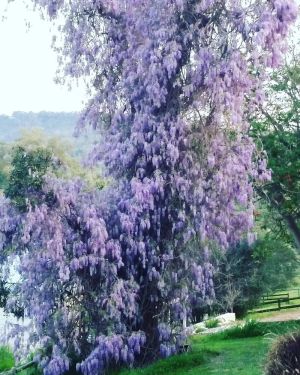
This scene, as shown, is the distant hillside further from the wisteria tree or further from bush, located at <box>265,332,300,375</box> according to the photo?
bush, located at <box>265,332,300,375</box>

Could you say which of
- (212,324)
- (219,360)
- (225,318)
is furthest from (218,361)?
(225,318)

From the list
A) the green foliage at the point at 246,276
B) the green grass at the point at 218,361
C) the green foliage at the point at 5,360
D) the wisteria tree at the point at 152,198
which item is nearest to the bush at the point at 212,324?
the green foliage at the point at 246,276

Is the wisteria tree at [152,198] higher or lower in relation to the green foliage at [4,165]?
lower

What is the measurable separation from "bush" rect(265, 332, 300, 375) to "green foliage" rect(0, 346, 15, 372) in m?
12.0

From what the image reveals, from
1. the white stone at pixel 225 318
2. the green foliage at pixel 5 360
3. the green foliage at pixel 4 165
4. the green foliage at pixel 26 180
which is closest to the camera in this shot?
the green foliage at pixel 26 180

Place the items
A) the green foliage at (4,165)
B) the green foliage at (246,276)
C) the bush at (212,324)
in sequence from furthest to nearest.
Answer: the green foliage at (4,165) → the green foliage at (246,276) → the bush at (212,324)

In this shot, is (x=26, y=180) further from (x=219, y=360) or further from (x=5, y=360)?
(x=5, y=360)

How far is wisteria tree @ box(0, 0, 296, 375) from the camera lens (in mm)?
14180

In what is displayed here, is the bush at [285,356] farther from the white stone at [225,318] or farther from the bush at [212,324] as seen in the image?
the white stone at [225,318]

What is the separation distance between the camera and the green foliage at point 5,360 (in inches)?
750

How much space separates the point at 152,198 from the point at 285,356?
6.34 m

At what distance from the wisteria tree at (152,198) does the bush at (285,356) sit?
19.2 ft

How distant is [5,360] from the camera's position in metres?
19.4

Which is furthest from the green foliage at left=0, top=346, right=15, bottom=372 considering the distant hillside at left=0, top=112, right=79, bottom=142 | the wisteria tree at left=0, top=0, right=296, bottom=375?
the distant hillside at left=0, top=112, right=79, bottom=142
